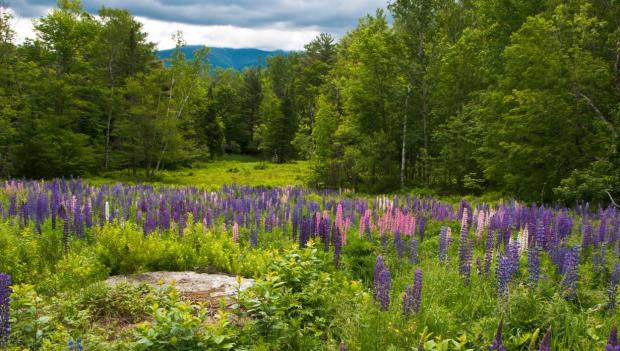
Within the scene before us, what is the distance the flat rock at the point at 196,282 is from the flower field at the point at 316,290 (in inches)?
11.7

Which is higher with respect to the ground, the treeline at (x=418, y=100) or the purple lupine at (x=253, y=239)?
the treeline at (x=418, y=100)

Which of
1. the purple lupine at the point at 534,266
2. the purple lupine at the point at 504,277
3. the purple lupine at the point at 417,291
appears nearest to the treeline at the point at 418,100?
the purple lupine at the point at 534,266

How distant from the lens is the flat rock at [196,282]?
6324 mm

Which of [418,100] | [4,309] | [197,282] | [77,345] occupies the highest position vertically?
[418,100]

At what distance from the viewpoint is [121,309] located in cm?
570

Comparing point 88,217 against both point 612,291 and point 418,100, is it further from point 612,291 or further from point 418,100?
point 418,100

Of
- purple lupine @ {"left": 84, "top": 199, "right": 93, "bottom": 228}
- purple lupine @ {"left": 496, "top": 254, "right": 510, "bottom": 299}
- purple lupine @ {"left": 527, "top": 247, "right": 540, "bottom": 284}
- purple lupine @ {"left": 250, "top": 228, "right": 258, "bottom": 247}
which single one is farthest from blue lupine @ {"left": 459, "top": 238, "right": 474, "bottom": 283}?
purple lupine @ {"left": 84, "top": 199, "right": 93, "bottom": 228}

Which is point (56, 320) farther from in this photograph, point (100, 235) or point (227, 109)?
point (227, 109)

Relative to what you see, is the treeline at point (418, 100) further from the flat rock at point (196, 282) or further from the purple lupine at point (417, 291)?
the flat rock at point (196, 282)

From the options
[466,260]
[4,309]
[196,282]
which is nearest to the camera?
[4,309]

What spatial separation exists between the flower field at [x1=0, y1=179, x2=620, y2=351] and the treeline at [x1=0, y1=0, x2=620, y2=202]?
8342 mm

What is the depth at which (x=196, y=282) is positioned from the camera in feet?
22.8

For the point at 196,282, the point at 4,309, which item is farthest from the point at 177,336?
the point at 196,282

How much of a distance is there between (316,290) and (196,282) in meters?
2.21
